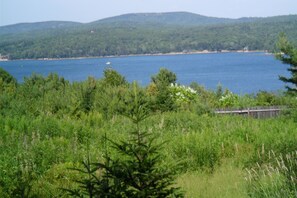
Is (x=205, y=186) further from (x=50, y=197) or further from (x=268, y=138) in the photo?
(x=268, y=138)

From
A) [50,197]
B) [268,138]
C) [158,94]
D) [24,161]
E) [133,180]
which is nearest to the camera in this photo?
[133,180]

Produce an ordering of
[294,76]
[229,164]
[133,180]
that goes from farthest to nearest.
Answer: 1. [294,76]
2. [229,164]
3. [133,180]

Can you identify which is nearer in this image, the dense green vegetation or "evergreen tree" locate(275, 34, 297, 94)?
the dense green vegetation

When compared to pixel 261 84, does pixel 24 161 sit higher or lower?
higher

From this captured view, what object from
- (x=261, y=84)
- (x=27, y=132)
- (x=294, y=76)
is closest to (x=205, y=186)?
(x=27, y=132)

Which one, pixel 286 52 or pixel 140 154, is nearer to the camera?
pixel 140 154

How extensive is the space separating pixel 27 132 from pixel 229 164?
5.79 meters

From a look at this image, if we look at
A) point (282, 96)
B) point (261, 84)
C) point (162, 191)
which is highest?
point (162, 191)

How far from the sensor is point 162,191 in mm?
4652

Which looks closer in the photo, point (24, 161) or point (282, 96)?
point (24, 161)

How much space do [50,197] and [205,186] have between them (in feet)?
9.51

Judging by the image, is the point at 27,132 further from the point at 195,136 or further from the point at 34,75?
the point at 34,75

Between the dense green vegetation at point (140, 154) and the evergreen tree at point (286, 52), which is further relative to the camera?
the evergreen tree at point (286, 52)

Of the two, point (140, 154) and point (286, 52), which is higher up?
point (140, 154)
